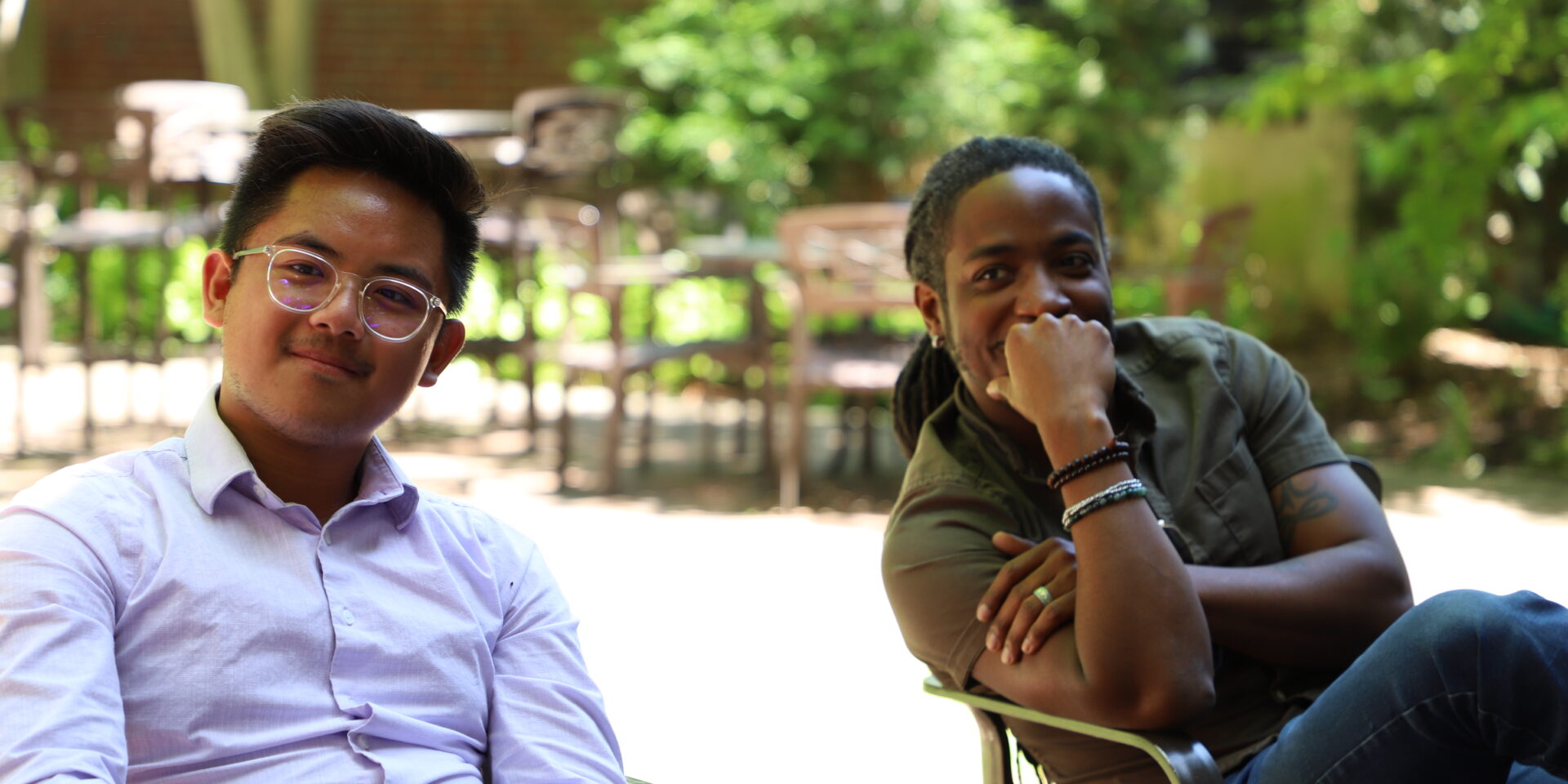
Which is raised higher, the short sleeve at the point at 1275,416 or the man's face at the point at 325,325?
the man's face at the point at 325,325

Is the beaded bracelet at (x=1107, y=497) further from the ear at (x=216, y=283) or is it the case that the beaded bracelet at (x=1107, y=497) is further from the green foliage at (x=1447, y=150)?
the green foliage at (x=1447, y=150)

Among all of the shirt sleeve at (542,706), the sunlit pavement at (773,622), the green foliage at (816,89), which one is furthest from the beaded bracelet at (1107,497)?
the green foliage at (816,89)

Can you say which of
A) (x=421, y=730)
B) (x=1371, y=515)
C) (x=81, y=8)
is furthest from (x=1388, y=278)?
(x=81, y=8)

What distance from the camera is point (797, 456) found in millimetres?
6555

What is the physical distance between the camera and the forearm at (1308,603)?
2035 mm

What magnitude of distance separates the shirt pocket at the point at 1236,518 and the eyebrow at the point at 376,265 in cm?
126

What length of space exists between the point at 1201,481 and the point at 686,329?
27.5 ft

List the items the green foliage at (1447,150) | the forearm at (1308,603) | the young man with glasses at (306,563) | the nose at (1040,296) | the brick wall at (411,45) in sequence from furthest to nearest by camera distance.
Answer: the brick wall at (411,45)
the green foliage at (1447,150)
the nose at (1040,296)
the forearm at (1308,603)
the young man with glasses at (306,563)

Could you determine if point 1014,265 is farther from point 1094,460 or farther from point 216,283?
point 216,283

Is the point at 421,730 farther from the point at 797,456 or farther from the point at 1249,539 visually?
the point at 797,456

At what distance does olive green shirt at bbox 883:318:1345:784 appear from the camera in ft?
6.82

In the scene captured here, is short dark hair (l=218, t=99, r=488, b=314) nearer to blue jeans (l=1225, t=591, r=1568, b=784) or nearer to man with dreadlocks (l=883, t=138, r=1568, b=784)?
man with dreadlocks (l=883, t=138, r=1568, b=784)

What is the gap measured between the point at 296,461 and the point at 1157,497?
130 centimetres

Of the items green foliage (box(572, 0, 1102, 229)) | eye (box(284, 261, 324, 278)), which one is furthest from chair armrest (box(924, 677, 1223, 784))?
green foliage (box(572, 0, 1102, 229))
